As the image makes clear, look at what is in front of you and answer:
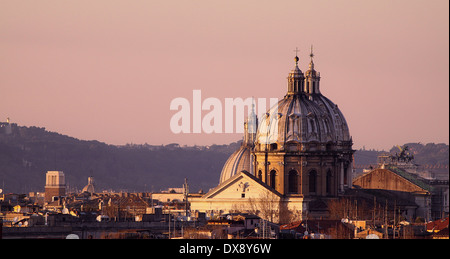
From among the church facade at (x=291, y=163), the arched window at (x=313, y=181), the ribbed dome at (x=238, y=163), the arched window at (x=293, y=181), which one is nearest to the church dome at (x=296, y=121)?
the church facade at (x=291, y=163)

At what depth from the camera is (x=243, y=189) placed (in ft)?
518

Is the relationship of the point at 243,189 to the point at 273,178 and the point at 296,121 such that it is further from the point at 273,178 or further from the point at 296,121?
the point at 296,121

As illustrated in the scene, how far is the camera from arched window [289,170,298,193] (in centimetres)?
16012

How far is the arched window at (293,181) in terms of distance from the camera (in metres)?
160

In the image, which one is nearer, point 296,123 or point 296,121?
point 296,121

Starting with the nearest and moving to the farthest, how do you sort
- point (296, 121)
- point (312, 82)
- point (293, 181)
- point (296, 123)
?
point (296, 121), point (296, 123), point (293, 181), point (312, 82)

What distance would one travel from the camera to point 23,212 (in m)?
132

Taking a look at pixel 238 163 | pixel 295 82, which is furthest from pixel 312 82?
pixel 238 163

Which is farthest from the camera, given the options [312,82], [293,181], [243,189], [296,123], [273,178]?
[312,82]

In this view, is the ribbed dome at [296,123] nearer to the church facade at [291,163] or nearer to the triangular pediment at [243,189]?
the church facade at [291,163]

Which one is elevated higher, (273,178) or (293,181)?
(273,178)

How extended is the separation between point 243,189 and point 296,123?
7.14 m
